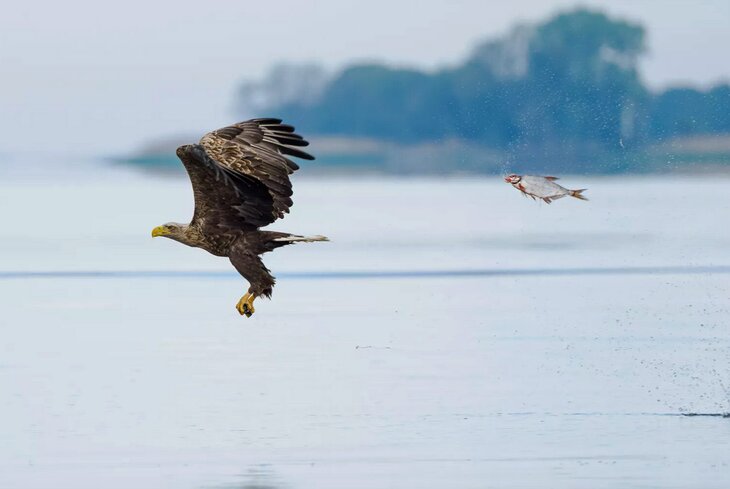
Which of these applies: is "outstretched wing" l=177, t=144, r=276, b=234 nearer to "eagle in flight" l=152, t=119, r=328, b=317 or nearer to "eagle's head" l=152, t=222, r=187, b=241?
"eagle in flight" l=152, t=119, r=328, b=317

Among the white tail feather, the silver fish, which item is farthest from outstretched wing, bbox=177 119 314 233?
the silver fish

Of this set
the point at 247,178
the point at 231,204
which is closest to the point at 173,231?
the point at 231,204

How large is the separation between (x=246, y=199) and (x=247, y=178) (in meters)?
0.18

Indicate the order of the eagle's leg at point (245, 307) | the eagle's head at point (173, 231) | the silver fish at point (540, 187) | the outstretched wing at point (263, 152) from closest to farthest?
the silver fish at point (540, 187), the eagle's leg at point (245, 307), the eagle's head at point (173, 231), the outstretched wing at point (263, 152)

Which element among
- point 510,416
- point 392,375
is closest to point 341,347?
point 392,375

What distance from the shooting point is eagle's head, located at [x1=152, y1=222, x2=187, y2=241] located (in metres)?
14.6

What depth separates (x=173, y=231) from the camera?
14.7 meters

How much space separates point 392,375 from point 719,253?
12769 mm

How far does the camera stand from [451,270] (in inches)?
1000

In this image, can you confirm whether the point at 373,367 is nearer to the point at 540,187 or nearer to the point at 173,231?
the point at 173,231

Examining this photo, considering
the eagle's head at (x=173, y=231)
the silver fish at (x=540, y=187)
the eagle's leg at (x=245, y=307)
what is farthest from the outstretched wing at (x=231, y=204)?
the silver fish at (x=540, y=187)

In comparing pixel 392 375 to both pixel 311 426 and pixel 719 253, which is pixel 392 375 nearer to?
pixel 311 426

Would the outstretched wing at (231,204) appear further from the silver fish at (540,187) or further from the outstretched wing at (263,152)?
the silver fish at (540,187)

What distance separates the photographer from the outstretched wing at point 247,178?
14.5 m
